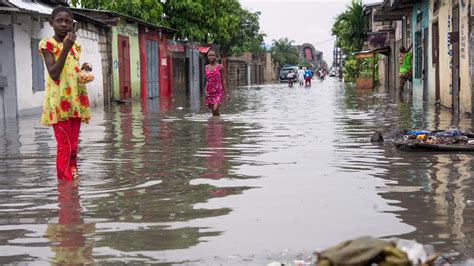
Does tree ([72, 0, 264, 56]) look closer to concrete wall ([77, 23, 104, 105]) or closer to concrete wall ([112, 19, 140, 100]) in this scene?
concrete wall ([112, 19, 140, 100])

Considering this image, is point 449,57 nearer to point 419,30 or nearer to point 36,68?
point 419,30

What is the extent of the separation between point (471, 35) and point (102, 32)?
47.3 ft

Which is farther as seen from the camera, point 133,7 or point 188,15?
point 188,15

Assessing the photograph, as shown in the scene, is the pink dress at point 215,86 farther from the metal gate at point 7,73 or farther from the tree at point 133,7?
the tree at point 133,7

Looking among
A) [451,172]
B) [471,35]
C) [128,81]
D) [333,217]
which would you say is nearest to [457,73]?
[471,35]

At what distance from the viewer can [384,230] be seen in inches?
196

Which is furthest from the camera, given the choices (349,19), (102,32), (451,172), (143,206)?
(349,19)

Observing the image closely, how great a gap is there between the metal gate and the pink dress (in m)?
4.67

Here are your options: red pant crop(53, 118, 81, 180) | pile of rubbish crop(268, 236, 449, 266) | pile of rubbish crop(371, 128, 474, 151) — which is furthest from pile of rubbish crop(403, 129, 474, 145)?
pile of rubbish crop(268, 236, 449, 266)

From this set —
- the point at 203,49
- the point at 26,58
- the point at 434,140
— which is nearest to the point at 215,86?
the point at 26,58

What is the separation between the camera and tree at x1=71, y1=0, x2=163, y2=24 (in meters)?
31.0

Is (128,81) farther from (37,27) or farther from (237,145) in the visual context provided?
(237,145)

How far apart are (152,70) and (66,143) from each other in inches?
1028

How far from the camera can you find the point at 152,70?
33.0m
